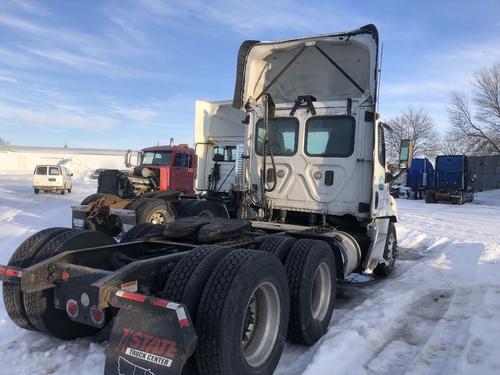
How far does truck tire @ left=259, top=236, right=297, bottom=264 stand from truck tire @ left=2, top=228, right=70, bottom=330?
2.16 m

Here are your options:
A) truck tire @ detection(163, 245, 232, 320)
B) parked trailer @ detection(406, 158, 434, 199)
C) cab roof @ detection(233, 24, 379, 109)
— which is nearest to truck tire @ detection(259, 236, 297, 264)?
truck tire @ detection(163, 245, 232, 320)

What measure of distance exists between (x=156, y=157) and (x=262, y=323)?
11897 mm

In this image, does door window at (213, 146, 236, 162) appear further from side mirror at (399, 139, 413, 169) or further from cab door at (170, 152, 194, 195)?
side mirror at (399, 139, 413, 169)

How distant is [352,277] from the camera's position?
788 cm

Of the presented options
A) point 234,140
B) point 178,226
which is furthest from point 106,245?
point 234,140

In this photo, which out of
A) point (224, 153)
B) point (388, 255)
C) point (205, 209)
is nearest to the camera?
point (388, 255)

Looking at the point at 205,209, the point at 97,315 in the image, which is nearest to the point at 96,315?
the point at 97,315

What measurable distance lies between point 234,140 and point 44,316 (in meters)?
8.96

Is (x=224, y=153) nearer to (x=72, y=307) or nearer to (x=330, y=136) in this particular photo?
(x=330, y=136)

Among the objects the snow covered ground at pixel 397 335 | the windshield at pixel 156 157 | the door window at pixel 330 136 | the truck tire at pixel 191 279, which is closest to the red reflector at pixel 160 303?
the truck tire at pixel 191 279

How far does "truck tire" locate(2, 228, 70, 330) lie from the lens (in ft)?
13.2

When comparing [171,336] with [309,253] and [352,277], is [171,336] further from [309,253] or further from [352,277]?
[352,277]

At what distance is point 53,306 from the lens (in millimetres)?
4055

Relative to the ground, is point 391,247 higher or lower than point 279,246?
lower
